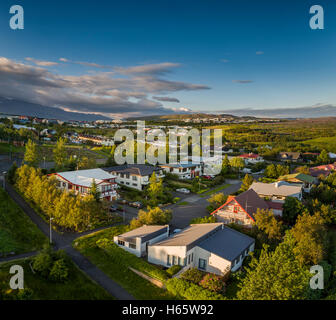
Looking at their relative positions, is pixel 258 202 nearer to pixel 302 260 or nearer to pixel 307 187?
pixel 302 260

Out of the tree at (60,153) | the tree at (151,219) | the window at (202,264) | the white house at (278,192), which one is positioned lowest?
the window at (202,264)

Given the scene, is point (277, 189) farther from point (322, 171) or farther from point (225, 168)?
point (322, 171)

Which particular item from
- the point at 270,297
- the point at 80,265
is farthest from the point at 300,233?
the point at 80,265

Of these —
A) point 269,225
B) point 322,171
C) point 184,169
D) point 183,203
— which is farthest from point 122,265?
point 322,171

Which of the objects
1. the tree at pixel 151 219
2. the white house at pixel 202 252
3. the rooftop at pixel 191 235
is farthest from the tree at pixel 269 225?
the tree at pixel 151 219

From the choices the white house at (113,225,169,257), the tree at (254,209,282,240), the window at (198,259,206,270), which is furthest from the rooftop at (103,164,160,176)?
the window at (198,259,206,270)

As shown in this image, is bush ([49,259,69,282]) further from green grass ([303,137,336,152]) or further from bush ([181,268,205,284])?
green grass ([303,137,336,152])

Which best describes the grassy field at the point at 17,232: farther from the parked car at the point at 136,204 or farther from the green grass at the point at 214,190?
the green grass at the point at 214,190
